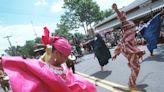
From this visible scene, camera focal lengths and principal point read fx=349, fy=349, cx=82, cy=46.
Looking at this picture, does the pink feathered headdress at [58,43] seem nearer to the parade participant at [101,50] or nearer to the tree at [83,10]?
the parade participant at [101,50]

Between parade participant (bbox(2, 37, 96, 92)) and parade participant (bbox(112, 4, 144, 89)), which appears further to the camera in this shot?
parade participant (bbox(112, 4, 144, 89))

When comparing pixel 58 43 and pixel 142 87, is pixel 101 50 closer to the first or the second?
pixel 142 87

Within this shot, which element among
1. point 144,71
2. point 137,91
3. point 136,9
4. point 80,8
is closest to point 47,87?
point 137,91

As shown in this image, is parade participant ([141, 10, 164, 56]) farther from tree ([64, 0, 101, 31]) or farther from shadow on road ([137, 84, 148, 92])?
tree ([64, 0, 101, 31])

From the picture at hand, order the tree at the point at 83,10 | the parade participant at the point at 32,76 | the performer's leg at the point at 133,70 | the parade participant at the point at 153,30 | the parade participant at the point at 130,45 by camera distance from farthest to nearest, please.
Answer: the tree at the point at 83,10 < the parade participant at the point at 153,30 < the parade participant at the point at 130,45 < the performer's leg at the point at 133,70 < the parade participant at the point at 32,76

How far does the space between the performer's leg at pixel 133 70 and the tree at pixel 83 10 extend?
169 feet

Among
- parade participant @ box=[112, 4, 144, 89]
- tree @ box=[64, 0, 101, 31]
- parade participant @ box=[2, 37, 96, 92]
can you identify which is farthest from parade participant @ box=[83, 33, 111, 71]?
tree @ box=[64, 0, 101, 31]

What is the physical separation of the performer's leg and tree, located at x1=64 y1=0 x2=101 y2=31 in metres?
51.4

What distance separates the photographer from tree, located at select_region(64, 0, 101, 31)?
60.2 meters

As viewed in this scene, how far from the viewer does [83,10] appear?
60500mm

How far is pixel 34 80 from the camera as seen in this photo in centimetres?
325

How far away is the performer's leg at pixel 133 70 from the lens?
27.3 feet

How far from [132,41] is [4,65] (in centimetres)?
579

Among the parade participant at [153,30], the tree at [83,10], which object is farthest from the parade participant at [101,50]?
the tree at [83,10]
